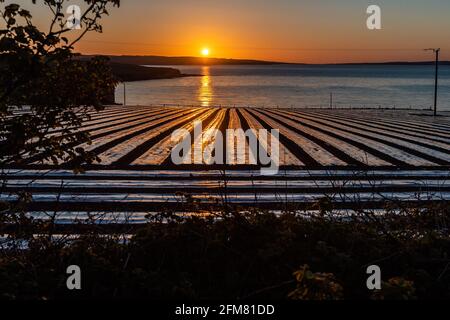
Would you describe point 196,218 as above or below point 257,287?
above

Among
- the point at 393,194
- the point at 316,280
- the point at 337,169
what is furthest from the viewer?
the point at 337,169

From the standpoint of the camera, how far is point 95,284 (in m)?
3.88

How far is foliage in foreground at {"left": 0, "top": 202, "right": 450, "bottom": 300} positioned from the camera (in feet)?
12.6

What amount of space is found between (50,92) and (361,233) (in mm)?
3367

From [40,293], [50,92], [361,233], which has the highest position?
[50,92]

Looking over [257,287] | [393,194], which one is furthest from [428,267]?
[393,194]

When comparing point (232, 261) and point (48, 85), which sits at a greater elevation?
point (48, 85)

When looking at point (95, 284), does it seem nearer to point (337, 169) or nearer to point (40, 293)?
point (40, 293)

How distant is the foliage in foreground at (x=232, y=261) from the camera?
3.83 meters

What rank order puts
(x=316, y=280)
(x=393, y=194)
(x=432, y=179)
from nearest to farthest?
(x=316, y=280) < (x=393, y=194) < (x=432, y=179)

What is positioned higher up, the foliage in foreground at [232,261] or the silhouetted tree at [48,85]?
the silhouetted tree at [48,85]

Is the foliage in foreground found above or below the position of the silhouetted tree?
below

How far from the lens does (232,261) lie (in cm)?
430

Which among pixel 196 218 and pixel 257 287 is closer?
pixel 257 287
